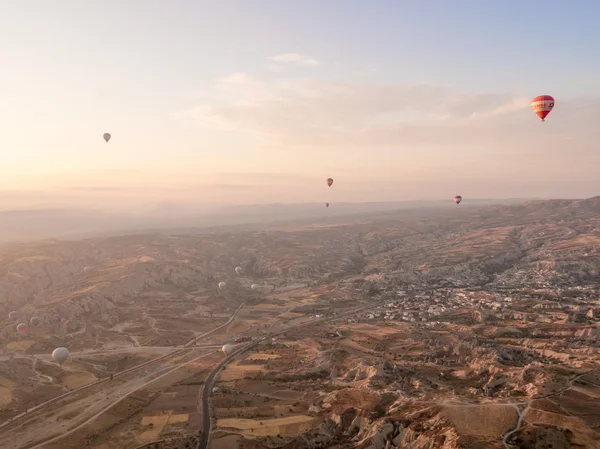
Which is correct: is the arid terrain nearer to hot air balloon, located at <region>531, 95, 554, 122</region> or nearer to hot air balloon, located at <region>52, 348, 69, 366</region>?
hot air balloon, located at <region>52, 348, 69, 366</region>

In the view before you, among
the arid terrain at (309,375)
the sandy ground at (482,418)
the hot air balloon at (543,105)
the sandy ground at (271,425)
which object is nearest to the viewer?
the sandy ground at (482,418)

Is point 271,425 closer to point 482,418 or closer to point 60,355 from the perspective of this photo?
point 482,418

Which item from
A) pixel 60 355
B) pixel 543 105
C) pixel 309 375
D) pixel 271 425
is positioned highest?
pixel 543 105

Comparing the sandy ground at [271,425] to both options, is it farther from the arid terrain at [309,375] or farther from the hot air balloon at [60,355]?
the hot air balloon at [60,355]

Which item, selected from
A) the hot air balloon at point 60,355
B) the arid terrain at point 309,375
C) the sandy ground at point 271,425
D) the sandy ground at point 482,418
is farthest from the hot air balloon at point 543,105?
the hot air balloon at point 60,355

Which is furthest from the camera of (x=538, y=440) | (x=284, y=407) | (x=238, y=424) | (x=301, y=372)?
(x=301, y=372)

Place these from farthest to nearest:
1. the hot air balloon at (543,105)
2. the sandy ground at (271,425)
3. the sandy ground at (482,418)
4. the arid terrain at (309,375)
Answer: the hot air balloon at (543,105) < the sandy ground at (271,425) < the arid terrain at (309,375) < the sandy ground at (482,418)

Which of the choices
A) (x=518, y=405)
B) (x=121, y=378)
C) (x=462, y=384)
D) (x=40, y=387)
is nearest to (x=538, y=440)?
(x=518, y=405)

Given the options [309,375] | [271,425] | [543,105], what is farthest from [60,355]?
[543,105]

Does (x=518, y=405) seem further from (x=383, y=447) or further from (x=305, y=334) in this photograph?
(x=305, y=334)
